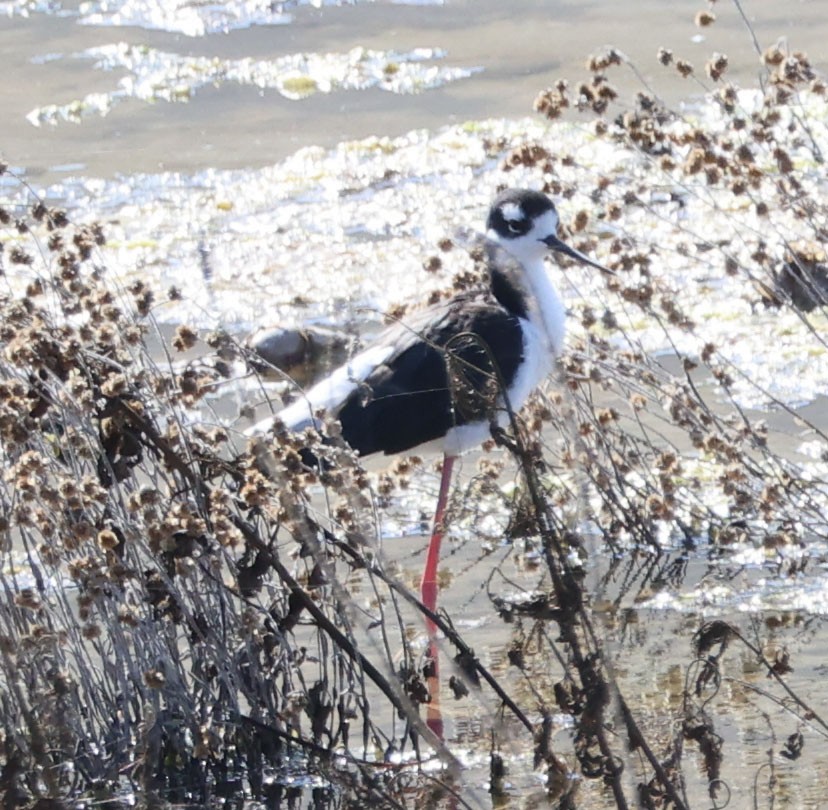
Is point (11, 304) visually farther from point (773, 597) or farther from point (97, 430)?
point (773, 597)

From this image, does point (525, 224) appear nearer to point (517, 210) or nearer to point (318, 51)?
point (517, 210)

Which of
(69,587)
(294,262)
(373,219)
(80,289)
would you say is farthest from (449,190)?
(80,289)

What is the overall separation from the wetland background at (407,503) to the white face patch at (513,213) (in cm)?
22

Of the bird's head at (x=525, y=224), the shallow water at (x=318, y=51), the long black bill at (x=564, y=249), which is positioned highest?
the shallow water at (x=318, y=51)

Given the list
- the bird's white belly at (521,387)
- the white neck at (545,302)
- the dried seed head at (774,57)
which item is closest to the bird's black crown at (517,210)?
the white neck at (545,302)

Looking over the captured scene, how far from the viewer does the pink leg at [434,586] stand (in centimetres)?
461

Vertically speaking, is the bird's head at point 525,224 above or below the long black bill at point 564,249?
above

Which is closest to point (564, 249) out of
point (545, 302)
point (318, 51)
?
point (545, 302)

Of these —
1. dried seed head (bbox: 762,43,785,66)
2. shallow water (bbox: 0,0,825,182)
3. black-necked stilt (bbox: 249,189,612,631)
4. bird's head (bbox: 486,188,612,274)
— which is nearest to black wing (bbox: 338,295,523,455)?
black-necked stilt (bbox: 249,189,612,631)

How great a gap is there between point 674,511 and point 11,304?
2492mm

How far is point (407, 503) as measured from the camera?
242 inches

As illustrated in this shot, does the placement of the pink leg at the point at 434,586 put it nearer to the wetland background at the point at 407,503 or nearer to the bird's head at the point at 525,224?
the wetland background at the point at 407,503

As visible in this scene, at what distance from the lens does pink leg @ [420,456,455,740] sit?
461cm

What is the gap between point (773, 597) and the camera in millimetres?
5168
